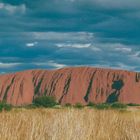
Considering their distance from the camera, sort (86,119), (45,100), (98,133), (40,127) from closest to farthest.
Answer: (40,127) → (98,133) → (86,119) → (45,100)

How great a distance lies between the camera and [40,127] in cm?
1065

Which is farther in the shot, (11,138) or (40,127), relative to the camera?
(40,127)

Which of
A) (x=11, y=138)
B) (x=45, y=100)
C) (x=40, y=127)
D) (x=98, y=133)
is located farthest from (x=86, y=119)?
(x=45, y=100)

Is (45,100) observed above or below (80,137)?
below

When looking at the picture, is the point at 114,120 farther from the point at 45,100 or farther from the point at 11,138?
the point at 45,100

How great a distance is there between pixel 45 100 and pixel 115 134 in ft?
418

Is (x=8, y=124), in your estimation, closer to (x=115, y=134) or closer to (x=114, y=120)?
(x=115, y=134)

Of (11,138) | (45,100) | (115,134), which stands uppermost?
(11,138)

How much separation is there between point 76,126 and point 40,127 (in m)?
1.23

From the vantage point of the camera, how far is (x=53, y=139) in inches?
398

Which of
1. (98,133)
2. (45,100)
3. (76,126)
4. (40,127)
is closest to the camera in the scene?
(40,127)

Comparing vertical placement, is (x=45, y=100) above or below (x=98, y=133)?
below

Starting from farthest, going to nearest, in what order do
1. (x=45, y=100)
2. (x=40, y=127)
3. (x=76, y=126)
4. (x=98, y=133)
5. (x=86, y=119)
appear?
(x=45, y=100), (x=86, y=119), (x=98, y=133), (x=76, y=126), (x=40, y=127)

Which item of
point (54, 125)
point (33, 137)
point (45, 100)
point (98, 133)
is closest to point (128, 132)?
point (98, 133)
